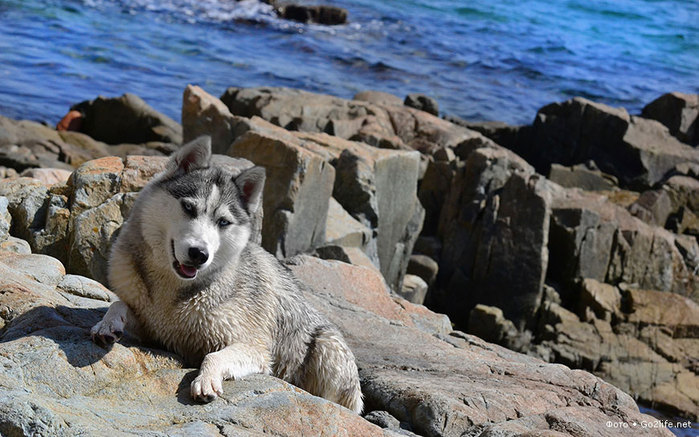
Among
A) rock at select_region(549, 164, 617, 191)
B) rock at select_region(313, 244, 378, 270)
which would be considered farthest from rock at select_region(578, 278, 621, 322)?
rock at select_region(313, 244, 378, 270)

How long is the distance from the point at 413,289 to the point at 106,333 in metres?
11.8

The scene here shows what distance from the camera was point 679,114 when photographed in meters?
29.0

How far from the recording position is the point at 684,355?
53.4ft

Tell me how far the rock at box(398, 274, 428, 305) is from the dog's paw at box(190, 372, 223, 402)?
11.1 metres

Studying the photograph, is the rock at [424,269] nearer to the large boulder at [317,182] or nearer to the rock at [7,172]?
the large boulder at [317,182]

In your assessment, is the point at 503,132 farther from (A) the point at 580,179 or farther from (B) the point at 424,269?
(B) the point at 424,269

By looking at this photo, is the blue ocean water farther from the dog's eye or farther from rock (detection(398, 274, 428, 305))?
the dog's eye

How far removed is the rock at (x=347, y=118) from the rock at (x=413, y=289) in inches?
191

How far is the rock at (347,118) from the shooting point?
2219 cm

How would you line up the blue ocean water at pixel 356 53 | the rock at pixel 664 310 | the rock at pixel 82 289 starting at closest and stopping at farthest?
the rock at pixel 82 289 → the rock at pixel 664 310 → the blue ocean water at pixel 356 53

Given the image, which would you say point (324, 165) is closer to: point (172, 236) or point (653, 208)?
point (172, 236)

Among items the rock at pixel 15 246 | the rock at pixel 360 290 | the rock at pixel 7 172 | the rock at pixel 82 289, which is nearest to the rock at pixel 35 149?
the rock at pixel 7 172

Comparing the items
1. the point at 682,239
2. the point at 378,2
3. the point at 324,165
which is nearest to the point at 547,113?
the point at 682,239

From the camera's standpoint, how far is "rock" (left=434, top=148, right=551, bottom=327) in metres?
17.5
